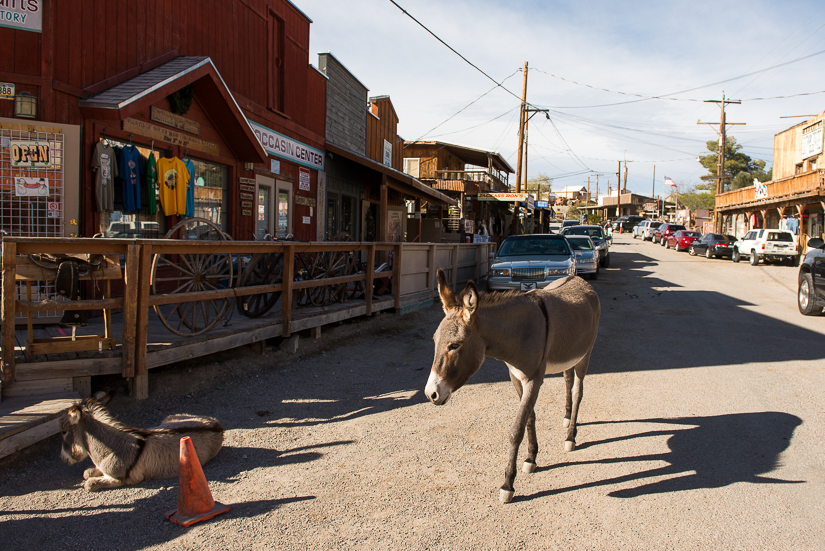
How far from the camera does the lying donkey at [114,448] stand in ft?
12.6

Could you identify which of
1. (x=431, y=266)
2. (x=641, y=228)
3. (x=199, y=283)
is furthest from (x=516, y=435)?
(x=641, y=228)

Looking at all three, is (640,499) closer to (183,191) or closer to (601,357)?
(601,357)

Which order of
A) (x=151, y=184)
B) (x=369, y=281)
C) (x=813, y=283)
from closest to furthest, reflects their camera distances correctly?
(x=151, y=184) → (x=369, y=281) → (x=813, y=283)

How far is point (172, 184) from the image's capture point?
891 cm

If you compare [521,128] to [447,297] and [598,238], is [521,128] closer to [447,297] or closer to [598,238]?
[598,238]

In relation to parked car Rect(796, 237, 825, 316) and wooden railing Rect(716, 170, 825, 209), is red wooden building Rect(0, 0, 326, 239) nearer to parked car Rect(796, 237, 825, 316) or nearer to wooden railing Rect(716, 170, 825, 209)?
parked car Rect(796, 237, 825, 316)

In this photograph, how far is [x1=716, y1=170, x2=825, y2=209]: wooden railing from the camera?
26844 mm

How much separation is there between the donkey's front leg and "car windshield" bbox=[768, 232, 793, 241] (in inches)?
1081

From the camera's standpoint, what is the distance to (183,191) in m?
9.08

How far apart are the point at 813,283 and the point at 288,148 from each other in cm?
1213

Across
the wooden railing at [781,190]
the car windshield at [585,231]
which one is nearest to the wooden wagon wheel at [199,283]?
the car windshield at [585,231]

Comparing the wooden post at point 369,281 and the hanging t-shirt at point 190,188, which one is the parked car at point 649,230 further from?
the hanging t-shirt at point 190,188

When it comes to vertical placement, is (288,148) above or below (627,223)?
below

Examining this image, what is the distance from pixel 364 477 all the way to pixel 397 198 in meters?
18.3
